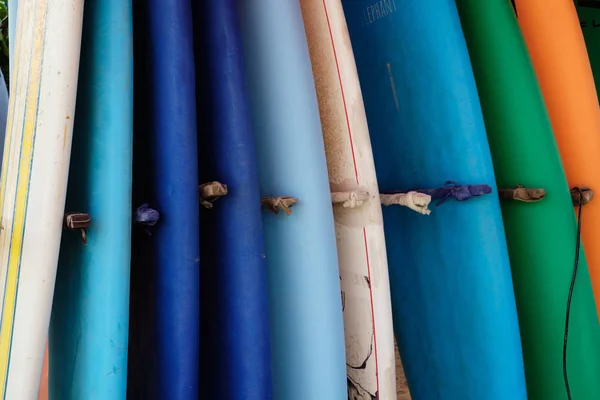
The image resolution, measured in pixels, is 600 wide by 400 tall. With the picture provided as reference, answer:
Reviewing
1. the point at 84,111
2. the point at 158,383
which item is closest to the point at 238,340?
the point at 158,383

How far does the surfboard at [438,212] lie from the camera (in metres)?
0.84

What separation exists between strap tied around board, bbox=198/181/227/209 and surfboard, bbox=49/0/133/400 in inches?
3.6

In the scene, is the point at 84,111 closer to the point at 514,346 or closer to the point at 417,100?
the point at 417,100

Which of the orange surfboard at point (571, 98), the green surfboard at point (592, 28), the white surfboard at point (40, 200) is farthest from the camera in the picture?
the green surfboard at point (592, 28)

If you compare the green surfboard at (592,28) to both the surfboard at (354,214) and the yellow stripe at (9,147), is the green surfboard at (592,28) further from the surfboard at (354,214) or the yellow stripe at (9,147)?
the yellow stripe at (9,147)

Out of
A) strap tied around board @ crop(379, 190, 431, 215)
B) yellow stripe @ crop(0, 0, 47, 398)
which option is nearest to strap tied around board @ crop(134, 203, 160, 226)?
yellow stripe @ crop(0, 0, 47, 398)

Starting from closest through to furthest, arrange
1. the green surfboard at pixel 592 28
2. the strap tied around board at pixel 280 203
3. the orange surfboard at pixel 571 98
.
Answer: the strap tied around board at pixel 280 203
the orange surfboard at pixel 571 98
the green surfboard at pixel 592 28

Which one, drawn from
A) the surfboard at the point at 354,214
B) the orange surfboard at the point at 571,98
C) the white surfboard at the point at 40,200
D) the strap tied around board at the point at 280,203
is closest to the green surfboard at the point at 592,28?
the orange surfboard at the point at 571,98

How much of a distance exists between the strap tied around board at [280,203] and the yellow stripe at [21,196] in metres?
0.30

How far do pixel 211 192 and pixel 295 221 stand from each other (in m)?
0.14

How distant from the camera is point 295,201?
715 millimetres

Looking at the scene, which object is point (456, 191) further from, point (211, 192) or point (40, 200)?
point (40, 200)

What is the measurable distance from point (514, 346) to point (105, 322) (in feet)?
1.94

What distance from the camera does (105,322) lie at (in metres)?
0.60
